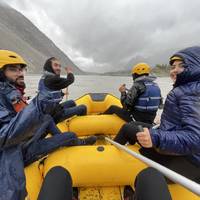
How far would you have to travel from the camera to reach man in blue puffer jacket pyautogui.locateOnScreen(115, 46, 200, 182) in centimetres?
154

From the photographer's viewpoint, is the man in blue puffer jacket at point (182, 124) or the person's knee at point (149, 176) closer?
the person's knee at point (149, 176)

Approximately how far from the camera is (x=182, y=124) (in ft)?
5.29

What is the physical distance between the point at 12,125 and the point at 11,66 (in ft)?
1.82

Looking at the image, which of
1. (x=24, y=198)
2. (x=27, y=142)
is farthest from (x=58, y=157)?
(x=24, y=198)

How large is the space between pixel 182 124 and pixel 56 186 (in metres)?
0.87

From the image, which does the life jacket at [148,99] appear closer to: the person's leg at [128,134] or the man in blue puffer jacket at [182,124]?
the person's leg at [128,134]

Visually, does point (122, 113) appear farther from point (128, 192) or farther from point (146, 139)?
point (146, 139)

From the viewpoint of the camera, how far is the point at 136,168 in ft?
6.33

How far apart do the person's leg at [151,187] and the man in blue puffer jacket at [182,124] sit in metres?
0.21

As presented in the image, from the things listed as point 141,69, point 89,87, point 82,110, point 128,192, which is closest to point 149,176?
point 128,192

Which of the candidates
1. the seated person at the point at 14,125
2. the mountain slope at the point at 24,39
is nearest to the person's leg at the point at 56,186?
the seated person at the point at 14,125

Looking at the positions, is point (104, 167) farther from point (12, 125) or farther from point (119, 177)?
point (12, 125)

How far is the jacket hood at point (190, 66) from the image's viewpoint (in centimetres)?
165

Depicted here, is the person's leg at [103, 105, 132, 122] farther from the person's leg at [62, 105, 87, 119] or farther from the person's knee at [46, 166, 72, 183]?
the person's knee at [46, 166, 72, 183]
